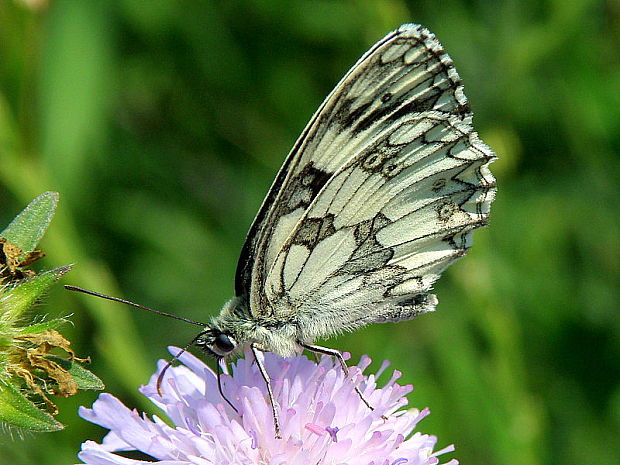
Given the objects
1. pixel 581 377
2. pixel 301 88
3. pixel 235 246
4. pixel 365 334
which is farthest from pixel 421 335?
pixel 301 88

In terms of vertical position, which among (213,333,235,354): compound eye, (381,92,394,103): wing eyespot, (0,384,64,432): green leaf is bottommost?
(0,384,64,432): green leaf

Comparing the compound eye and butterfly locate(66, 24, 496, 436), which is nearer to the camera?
the compound eye

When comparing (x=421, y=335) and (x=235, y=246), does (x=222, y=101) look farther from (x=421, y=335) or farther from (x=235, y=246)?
(x=421, y=335)

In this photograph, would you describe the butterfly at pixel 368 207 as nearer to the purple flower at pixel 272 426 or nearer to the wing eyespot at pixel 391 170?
the wing eyespot at pixel 391 170

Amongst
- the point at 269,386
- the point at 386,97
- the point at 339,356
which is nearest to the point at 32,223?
the point at 269,386

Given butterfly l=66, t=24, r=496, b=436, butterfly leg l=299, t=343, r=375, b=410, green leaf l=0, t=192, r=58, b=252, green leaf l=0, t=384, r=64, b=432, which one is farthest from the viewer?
butterfly l=66, t=24, r=496, b=436

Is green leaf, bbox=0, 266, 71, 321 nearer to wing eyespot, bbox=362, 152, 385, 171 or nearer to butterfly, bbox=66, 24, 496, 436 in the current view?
butterfly, bbox=66, 24, 496, 436

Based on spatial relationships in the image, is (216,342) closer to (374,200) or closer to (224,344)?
(224,344)

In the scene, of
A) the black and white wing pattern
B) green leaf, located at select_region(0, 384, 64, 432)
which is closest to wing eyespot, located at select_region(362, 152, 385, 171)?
the black and white wing pattern

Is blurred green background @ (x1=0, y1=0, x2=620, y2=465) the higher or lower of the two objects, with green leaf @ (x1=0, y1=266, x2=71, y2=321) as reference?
higher

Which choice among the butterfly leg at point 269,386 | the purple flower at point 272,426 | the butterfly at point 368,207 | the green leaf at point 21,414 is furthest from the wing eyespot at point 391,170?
the green leaf at point 21,414
